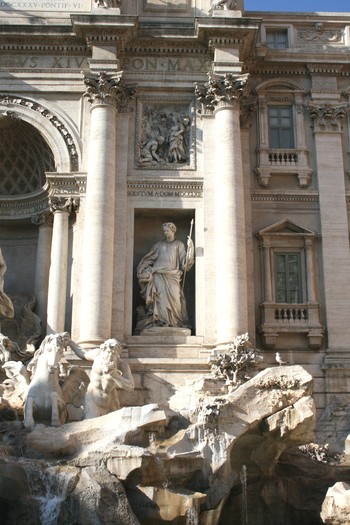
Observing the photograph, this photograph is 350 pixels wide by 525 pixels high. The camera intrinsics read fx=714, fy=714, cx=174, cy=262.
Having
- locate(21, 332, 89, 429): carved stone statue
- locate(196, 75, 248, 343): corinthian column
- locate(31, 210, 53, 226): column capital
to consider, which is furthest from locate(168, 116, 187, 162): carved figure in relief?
locate(21, 332, 89, 429): carved stone statue

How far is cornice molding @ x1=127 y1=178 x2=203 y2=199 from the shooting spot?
21.4 metres

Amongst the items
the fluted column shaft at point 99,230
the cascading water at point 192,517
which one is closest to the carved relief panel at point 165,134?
the fluted column shaft at point 99,230

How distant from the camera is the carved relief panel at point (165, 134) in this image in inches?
859

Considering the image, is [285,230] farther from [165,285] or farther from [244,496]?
[244,496]

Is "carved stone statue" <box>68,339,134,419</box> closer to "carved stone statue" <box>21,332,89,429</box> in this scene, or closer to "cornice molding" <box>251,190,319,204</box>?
"carved stone statue" <box>21,332,89,429</box>

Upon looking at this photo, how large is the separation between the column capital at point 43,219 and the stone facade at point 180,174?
0.04 meters

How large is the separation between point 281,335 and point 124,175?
262 inches

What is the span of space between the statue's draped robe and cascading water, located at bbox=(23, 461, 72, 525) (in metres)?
8.21

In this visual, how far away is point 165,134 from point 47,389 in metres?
9.52

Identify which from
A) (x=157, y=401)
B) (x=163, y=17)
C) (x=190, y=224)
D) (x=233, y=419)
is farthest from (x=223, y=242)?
→ (x=163, y=17)

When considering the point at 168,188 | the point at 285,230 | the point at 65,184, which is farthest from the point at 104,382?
the point at 285,230

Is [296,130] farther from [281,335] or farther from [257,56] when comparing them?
[281,335]

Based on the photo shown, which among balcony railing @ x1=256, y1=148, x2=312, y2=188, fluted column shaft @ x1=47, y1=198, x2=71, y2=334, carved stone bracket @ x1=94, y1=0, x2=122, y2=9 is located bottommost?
fluted column shaft @ x1=47, y1=198, x2=71, y2=334

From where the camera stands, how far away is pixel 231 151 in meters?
21.1
